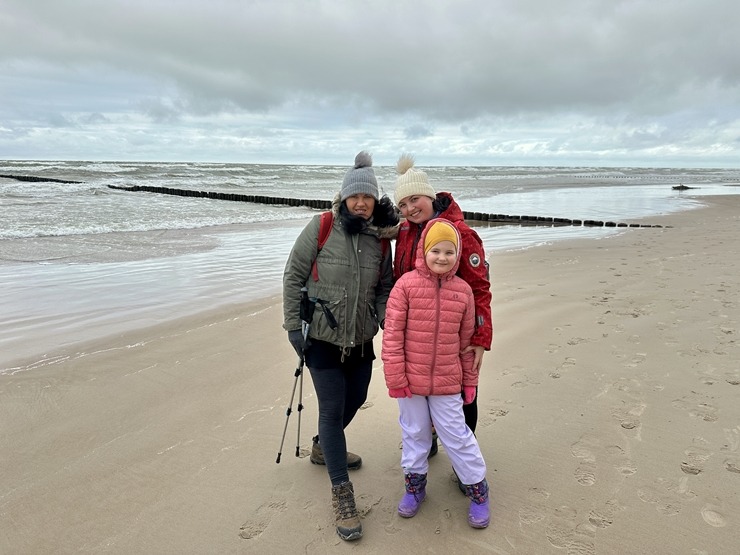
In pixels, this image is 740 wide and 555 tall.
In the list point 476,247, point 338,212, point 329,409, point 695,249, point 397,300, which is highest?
point 338,212

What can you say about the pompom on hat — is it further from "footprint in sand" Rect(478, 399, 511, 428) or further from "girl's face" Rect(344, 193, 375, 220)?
"footprint in sand" Rect(478, 399, 511, 428)

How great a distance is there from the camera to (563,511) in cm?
306

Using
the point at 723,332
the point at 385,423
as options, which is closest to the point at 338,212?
the point at 385,423

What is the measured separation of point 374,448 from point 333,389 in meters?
1.09

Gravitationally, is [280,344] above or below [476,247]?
below

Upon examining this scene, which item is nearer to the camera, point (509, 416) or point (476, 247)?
point (476, 247)

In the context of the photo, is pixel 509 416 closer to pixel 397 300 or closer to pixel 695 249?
pixel 397 300

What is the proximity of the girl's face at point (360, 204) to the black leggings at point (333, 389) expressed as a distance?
0.80 metres

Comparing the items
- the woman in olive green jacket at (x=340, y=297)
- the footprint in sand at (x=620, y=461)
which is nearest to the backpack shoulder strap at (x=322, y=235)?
the woman in olive green jacket at (x=340, y=297)

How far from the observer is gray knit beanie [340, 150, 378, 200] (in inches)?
117

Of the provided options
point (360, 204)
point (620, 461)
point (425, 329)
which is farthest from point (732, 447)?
point (360, 204)

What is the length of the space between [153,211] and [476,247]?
2376cm

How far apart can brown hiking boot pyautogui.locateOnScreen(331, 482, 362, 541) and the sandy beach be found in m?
0.07

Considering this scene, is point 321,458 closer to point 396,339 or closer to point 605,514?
point 396,339
